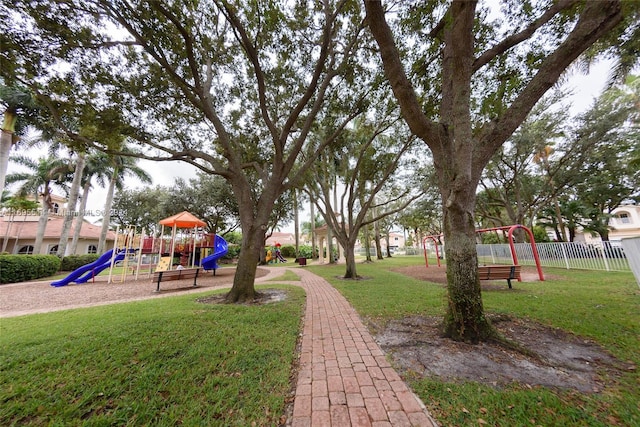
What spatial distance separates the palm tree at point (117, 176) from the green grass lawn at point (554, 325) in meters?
21.9

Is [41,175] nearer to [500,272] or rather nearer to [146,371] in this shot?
[146,371]

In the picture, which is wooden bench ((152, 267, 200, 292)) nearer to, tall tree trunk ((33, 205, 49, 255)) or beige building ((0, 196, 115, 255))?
tall tree trunk ((33, 205, 49, 255))

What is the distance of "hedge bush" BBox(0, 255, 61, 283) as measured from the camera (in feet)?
34.5

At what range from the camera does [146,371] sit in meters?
2.54

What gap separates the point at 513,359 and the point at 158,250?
15.7m

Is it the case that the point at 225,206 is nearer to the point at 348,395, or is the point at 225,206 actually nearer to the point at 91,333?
the point at 91,333

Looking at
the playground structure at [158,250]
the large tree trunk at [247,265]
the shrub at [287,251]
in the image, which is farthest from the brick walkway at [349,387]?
the shrub at [287,251]

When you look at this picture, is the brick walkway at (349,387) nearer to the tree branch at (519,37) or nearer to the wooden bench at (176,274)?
the tree branch at (519,37)

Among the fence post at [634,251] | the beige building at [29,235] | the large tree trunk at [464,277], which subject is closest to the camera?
the large tree trunk at [464,277]

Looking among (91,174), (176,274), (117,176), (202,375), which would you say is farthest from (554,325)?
(91,174)

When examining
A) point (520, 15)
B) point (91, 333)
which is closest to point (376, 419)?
point (91, 333)

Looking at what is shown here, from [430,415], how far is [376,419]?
48 cm

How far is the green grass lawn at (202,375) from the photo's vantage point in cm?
194

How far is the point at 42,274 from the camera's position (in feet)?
41.0
